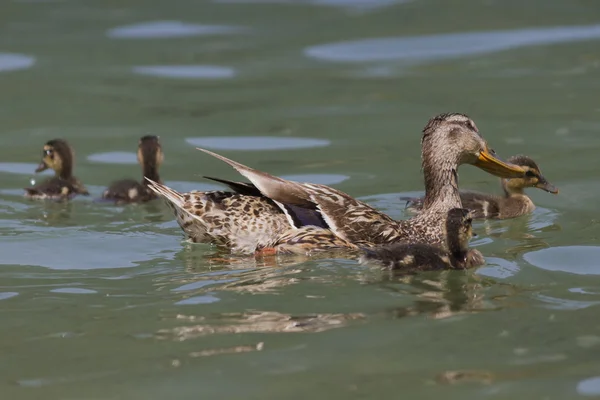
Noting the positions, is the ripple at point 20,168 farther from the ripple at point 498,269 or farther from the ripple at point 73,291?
the ripple at point 498,269

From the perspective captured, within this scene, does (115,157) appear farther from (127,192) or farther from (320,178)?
(320,178)

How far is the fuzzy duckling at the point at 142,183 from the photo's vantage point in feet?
28.5

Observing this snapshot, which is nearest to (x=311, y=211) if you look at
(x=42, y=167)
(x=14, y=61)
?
(x=42, y=167)

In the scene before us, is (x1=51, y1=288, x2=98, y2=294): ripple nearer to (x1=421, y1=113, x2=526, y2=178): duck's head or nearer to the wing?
the wing

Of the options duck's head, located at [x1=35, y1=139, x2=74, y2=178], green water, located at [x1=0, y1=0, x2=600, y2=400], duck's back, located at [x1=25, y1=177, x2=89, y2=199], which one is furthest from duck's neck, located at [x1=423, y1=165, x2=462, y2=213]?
duck's head, located at [x1=35, y1=139, x2=74, y2=178]

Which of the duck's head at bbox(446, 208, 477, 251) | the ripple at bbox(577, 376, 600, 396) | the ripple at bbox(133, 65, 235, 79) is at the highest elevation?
the ripple at bbox(133, 65, 235, 79)

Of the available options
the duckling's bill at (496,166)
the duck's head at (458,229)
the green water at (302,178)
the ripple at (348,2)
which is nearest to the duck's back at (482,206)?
the green water at (302,178)

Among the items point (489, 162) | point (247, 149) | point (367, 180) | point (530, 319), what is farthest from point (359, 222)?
point (247, 149)

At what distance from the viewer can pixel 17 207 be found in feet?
28.1

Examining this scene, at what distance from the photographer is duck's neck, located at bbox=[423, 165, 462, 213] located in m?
7.25

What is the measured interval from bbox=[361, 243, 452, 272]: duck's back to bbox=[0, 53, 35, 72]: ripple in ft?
20.2

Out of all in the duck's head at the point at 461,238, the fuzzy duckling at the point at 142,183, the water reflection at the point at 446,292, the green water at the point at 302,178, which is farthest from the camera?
the fuzzy duckling at the point at 142,183

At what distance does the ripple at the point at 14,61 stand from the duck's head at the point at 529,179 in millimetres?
5120

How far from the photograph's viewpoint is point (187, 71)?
1193 cm
